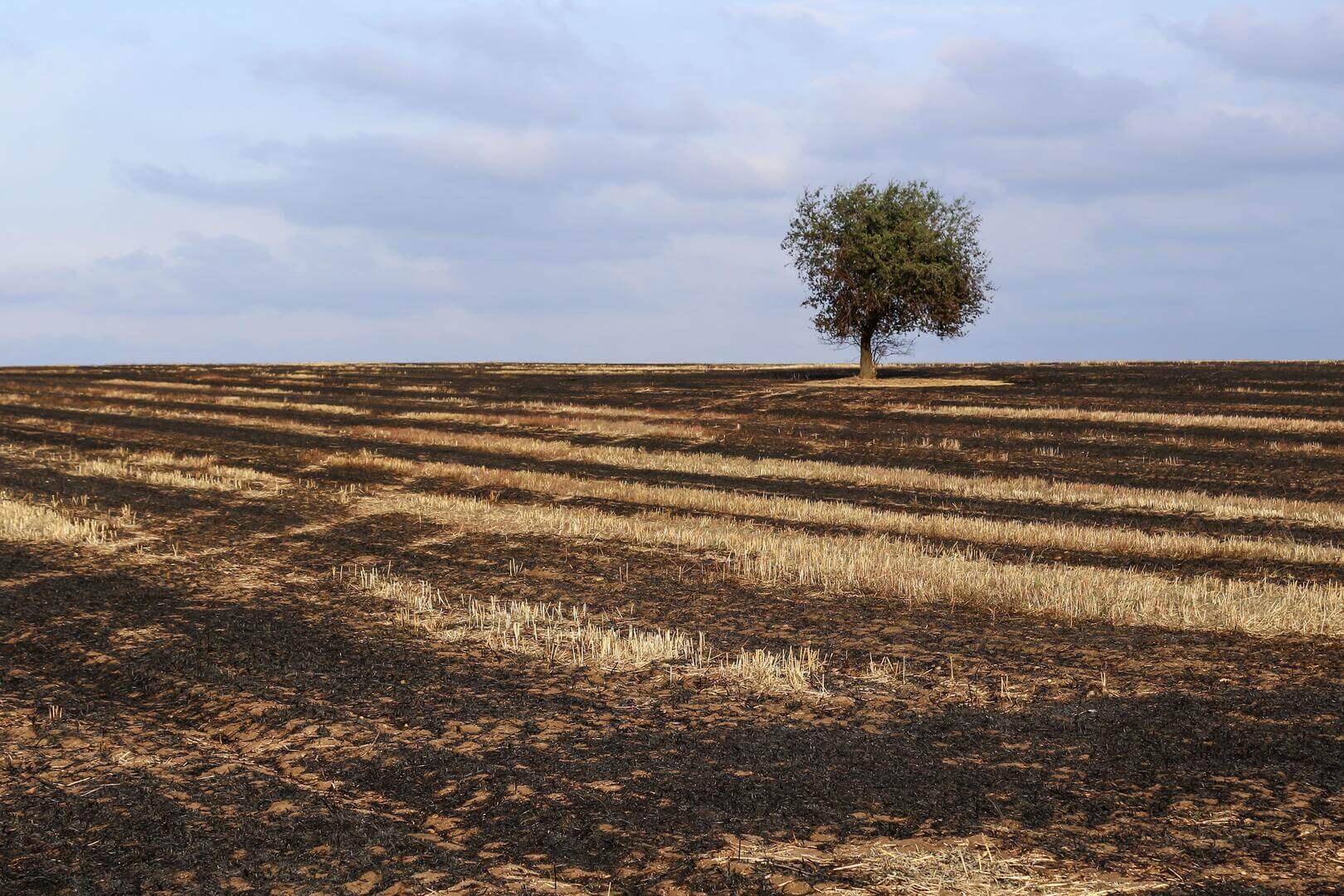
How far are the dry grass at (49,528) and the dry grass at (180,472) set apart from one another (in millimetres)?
4764

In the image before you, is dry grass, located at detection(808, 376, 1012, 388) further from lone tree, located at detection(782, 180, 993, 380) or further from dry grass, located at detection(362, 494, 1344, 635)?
dry grass, located at detection(362, 494, 1344, 635)

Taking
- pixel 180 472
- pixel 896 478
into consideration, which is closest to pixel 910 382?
pixel 896 478

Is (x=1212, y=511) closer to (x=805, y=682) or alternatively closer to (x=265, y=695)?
(x=805, y=682)

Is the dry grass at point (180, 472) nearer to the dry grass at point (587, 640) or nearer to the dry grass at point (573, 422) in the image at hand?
the dry grass at point (587, 640)

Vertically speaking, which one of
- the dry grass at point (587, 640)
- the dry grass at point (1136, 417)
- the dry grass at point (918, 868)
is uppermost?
the dry grass at point (1136, 417)

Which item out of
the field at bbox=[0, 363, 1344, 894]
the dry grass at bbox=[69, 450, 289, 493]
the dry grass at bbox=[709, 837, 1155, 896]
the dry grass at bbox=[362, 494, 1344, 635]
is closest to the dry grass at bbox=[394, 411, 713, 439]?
the field at bbox=[0, 363, 1344, 894]

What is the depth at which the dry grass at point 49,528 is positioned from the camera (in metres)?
19.5

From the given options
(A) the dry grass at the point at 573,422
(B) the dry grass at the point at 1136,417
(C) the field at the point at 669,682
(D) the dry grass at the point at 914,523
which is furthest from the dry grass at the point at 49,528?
(B) the dry grass at the point at 1136,417

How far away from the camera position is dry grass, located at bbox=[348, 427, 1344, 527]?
2412cm

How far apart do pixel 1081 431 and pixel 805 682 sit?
30.7 meters

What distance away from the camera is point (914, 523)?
21.8 meters

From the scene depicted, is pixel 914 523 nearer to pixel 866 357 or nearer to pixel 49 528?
pixel 49 528

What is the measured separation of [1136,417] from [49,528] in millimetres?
35790

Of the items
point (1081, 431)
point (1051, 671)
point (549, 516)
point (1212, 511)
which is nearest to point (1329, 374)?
point (1081, 431)
